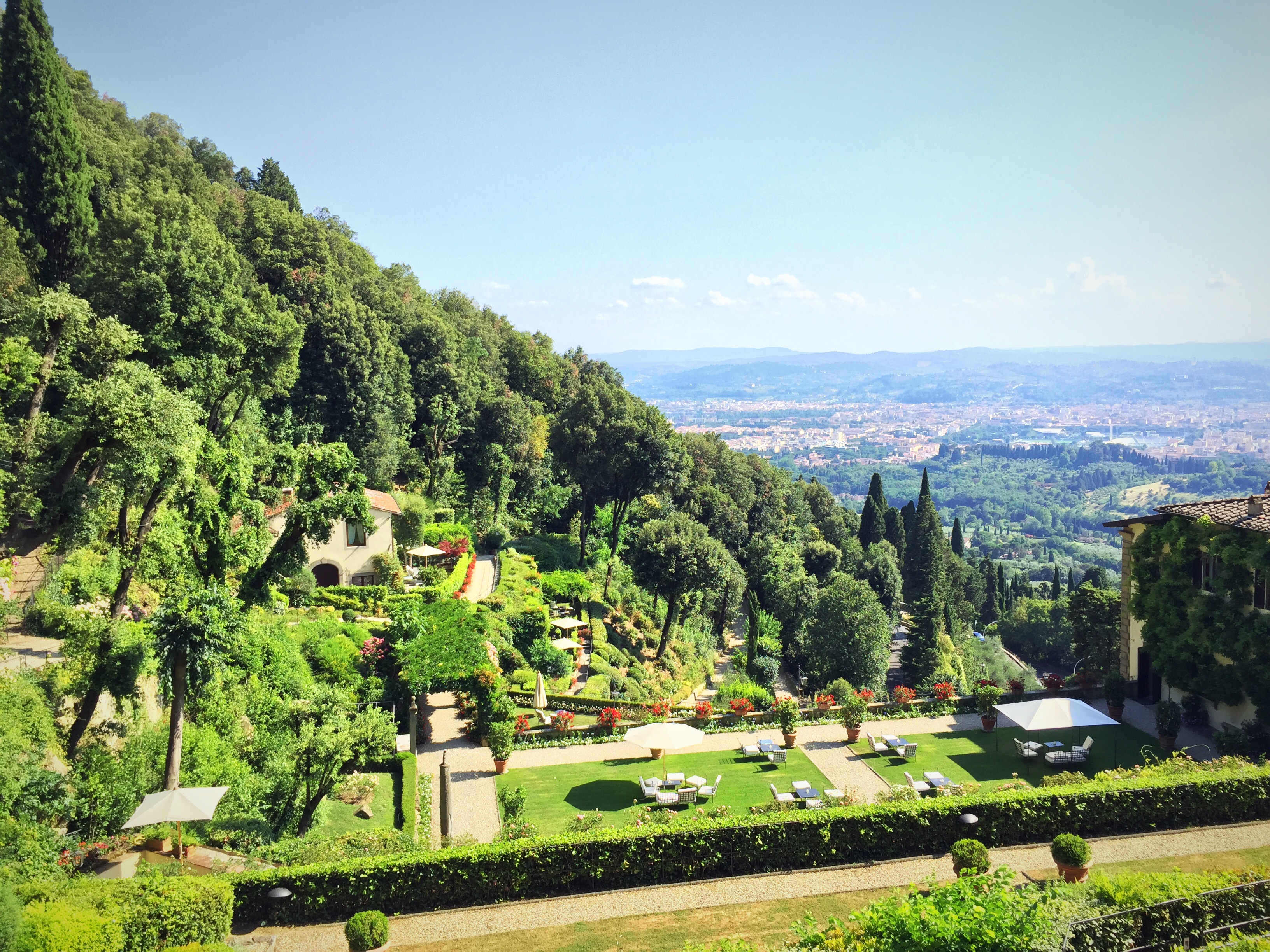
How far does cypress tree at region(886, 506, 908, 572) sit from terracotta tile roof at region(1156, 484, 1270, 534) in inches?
1827

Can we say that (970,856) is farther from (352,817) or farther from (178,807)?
(178,807)

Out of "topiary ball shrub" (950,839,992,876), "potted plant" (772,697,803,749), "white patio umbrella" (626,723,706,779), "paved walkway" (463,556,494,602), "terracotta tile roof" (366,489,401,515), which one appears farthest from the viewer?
"terracotta tile roof" (366,489,401,515)

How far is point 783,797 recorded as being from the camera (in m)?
19.8

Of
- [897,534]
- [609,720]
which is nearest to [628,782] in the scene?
[609,720]

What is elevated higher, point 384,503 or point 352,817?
point 384,503

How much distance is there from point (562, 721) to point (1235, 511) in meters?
21.3

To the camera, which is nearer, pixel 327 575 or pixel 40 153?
pixel 40 153

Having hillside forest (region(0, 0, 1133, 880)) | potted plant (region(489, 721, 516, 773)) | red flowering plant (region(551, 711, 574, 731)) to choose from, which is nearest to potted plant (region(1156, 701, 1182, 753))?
hillside forest (region(0, 0, 1133, 880))

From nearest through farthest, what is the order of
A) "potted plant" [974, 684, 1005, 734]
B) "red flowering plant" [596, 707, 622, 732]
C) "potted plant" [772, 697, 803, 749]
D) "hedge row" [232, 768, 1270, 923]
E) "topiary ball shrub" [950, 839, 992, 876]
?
"topiary ball shrub" [950, 839, 992, 876] < "hedge row" [232, 768, 1270, 923] < "potted plant" [772, 697, 803, 749] < "red flowering plant" [596, 707, 622, 732] < "potted plant" [974, 684, 1005, 734]

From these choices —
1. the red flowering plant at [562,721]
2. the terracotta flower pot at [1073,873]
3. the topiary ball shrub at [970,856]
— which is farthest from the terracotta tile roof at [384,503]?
the terracotta flower pot at [1073,873]

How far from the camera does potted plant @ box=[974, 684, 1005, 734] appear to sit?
25.2 metres

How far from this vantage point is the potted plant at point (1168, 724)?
23.8m

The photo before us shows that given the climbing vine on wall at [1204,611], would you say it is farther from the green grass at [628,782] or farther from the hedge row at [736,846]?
the green grass at [628,782]

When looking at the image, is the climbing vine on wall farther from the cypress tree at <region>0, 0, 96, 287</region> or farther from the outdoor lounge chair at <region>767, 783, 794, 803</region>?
the cypress tree at <region>0, 0, 96, 287</region>
